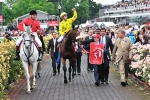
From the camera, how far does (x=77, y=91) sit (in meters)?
12.2

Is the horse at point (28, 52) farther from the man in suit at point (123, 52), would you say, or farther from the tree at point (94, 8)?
the tree at point (94, 8)

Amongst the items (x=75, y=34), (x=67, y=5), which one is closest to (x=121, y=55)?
(x=75, y=34)

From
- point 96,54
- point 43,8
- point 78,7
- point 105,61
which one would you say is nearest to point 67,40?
point 96,54

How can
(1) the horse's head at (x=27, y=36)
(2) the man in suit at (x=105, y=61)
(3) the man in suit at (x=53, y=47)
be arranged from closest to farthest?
(1) the horse's head at (x=27, y=36) → (2) the man in suit at (x=105, y=61) → (3) the man in suit at (x=53, y=47)

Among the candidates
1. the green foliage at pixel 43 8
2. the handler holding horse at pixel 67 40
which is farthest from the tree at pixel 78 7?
the handler holding horse at pixel 67 40

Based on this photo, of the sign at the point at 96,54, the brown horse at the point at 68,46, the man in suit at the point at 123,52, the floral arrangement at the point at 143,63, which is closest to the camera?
the floral arrangement at the point at 143,63

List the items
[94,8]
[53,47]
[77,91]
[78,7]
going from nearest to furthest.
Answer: [77,91]
[53,47]
[78,7]
[94,8]

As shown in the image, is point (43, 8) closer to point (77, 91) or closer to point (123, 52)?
point (123, 52)

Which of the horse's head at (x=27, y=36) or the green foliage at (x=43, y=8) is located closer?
the horse's head at (x=27, y=36)

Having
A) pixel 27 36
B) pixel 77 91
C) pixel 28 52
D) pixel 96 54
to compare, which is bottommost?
pixel 77 91

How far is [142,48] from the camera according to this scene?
1359cm

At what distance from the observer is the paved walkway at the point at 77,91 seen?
11.1 meters

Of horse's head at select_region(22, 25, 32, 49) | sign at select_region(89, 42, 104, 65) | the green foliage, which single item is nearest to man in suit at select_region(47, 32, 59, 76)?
sign at select_region(89, 42, 104, 65)

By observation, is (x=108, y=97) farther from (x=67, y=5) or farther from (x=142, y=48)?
(x=67, y=5)
